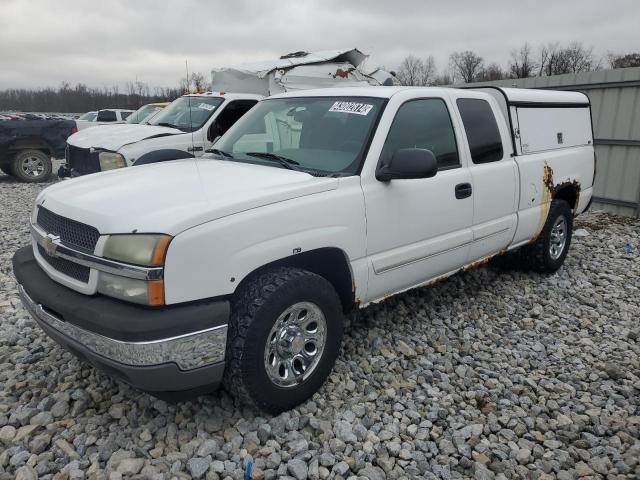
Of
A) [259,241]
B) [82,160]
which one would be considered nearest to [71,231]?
[259,241]

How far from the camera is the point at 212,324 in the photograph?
7.95 ft

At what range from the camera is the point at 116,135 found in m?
7.55

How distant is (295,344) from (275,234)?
26.1 inches

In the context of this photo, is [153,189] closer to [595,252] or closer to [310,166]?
[310,166]

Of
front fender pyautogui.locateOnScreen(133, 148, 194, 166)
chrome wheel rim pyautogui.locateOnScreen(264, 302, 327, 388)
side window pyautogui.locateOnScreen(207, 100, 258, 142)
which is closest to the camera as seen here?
chrome wheel rim pyautogui.locateOnScreen(264, 302, 327, 388)

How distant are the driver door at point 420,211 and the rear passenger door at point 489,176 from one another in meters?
0.15

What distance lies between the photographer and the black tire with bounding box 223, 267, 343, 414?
2602 mm

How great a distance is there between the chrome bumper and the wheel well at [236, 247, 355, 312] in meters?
0.67

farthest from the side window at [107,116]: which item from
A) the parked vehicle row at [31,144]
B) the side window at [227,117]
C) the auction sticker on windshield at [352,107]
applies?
the auction sticker on windshield at [352,107]

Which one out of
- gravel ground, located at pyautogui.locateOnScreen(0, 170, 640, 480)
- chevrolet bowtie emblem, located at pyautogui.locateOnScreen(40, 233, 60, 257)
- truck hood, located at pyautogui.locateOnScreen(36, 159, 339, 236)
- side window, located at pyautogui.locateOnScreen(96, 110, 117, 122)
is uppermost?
side window, located at pyautogui.locateOnScreen(96, 110, 117, 122)

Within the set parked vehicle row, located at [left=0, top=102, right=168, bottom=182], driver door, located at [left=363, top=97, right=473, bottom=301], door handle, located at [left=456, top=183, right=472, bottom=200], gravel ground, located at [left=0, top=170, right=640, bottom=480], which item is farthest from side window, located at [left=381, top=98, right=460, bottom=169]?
parked vehicle row, located at [left=0, top=102, right=168, bottom=182]

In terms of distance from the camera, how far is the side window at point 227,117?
7.71 meters

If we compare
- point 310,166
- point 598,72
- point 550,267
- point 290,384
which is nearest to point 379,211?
point 310,166

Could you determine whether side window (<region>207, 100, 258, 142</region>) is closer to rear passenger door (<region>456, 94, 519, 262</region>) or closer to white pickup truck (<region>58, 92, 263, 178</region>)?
white pickup truck (<region>58, 92, 263, 178</region>)
